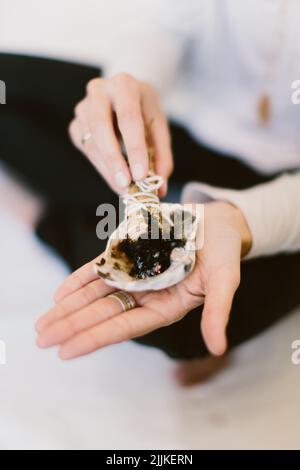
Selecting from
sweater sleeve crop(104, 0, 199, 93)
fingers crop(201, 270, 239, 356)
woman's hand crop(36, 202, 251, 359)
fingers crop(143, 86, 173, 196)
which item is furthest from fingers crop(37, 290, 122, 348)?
sweater sleeve crop(104, 0, 199, 93)

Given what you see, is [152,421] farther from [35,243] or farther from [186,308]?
[35,243]

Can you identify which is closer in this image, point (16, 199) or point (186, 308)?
point (186, 308)

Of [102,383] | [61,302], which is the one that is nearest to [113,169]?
[61,302]

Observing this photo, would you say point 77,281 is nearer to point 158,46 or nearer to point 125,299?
point 125,299

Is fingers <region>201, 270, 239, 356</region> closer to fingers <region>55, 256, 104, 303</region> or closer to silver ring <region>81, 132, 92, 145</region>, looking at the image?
fingers <region>55, 256, 104, 303</region>

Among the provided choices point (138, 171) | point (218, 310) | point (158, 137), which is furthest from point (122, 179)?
point (218, 310)

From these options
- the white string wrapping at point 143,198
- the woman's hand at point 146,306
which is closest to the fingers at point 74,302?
the woman's hand at point 146,306
